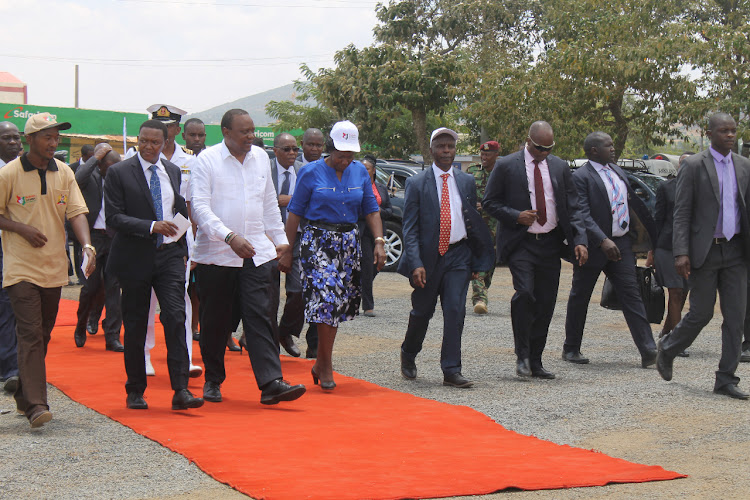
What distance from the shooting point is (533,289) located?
8.16 meters

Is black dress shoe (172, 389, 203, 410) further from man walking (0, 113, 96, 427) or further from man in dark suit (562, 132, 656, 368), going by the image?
man in dark suit (562, 132, 656, 368)

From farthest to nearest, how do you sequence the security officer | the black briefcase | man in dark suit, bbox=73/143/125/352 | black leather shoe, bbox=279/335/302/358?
the security officer → man in dark suit, bbox=73/143/125/352 → the black briefcase → black leather shoe, bbox=279/335/302/358

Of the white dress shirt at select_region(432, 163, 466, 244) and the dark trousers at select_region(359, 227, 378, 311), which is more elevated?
the white dress shirt at select_region(432, 163, 466, 244)

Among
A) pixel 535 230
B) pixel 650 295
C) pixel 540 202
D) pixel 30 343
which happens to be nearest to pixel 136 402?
pixel 30 343

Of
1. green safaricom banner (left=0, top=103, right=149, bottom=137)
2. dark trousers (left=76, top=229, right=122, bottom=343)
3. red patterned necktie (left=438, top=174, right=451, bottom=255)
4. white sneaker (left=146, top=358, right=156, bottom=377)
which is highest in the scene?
green safaricom banner (left=0, top=103, right=149, bottom=137)

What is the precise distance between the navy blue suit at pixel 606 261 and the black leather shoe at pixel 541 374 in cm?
99

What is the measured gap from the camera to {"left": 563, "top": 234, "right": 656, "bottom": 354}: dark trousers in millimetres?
8602

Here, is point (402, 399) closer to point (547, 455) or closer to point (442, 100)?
point (547, 455)

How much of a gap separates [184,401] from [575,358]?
3915 mm

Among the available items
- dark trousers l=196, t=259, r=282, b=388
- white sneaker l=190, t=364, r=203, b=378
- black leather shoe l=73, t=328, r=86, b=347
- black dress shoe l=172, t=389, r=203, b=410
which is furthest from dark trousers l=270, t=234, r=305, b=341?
black dress shoe l=172, t=389, r=203, b=410

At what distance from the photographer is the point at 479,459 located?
5355 millimetres

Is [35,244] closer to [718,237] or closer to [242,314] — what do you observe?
[242,314]

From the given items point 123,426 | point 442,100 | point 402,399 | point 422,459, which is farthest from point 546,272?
point 442,100

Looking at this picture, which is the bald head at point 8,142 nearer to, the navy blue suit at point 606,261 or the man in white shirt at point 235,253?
the man in white shirt at point 235,253
